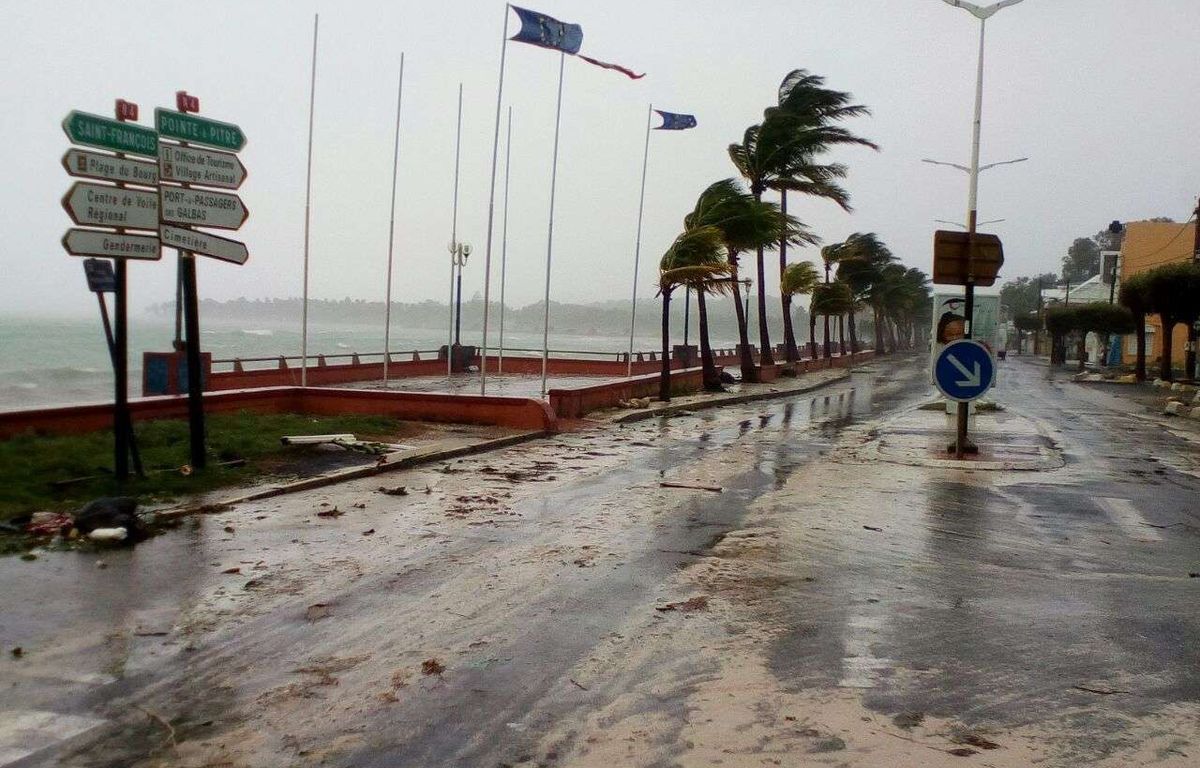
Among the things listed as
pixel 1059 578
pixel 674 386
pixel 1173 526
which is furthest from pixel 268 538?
pixel 674 386

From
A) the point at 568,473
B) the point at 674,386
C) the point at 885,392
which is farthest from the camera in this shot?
the point at 885,392

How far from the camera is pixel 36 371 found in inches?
2749

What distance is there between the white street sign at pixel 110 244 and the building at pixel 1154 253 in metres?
69.9

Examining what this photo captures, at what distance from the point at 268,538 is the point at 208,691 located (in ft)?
11.8

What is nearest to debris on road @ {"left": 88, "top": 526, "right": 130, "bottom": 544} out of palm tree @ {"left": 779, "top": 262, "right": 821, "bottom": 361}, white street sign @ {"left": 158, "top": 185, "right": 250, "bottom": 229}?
white street sign @ {"left": 158, "top": 185, "right": 250, "bottom": 229}

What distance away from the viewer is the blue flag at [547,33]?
22.1 metres

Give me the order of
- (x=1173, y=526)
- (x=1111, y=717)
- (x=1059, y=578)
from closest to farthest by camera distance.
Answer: (x=1111, y=717)
(x=1059, y=578)
(x=1173, y=526)

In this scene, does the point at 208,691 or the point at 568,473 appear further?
the point at 568,473

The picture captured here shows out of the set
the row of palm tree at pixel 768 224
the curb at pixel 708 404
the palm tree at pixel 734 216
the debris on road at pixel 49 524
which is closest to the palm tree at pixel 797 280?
the row of palm tree at pixel 768 224

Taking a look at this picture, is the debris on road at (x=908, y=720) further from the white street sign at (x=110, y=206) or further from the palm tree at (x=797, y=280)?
the palm tree at (x=797, y=280)

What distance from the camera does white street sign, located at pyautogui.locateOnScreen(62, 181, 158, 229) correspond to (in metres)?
9.85

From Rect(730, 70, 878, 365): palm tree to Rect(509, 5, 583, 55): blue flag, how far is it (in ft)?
51.6

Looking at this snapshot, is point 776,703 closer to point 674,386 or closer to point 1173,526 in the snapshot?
point 1173,526

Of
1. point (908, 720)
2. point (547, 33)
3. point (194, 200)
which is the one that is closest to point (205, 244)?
point (194, 200)
